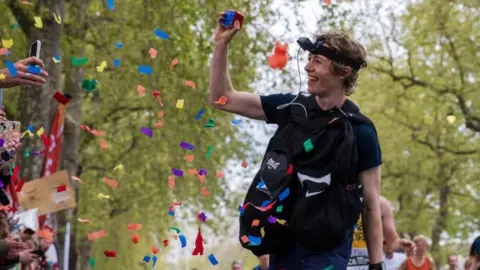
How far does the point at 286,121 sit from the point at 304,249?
2.18 feet

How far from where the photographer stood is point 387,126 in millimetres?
34688

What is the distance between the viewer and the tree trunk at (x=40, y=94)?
16203 mm

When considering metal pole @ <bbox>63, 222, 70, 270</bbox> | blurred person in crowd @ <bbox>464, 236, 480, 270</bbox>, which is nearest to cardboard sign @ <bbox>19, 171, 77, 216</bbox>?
blurred person in crowd @ <bbox>464, 236, 480, 270</bbox>

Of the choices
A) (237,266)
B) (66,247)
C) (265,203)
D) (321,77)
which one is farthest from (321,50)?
(66,247)

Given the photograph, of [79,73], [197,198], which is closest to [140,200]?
[197,198]

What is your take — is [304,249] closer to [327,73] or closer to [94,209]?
[327,73]

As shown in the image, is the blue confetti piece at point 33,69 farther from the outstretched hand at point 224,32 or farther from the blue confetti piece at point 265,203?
the blue confetti piece at point 265,203

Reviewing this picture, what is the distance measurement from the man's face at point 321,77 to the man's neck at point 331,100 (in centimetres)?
3

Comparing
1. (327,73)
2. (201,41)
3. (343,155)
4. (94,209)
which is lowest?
(94,209)

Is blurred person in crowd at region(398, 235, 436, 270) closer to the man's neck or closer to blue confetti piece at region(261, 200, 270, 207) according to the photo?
the man's neck

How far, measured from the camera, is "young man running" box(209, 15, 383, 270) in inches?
222

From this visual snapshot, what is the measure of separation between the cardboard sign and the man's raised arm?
5377 mm

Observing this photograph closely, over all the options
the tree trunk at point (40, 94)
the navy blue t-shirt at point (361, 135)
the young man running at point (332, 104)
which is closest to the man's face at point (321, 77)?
the young man running at point (332, 104)

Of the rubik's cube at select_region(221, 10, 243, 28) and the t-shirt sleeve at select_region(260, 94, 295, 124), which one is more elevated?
the rubik's cube at select_region(221, 10, 243, 28)
